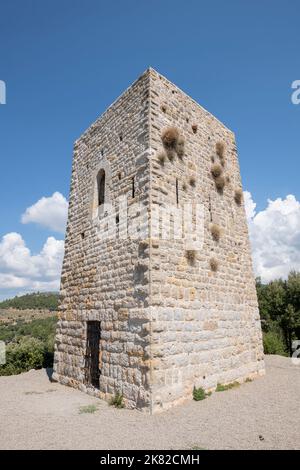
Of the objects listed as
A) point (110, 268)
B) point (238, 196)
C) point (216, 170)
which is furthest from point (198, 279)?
point (238, 196)

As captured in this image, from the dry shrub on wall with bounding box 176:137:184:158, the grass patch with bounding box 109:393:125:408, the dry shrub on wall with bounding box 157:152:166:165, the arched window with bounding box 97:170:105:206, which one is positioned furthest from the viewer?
the arched window with bounding box 97:170:105:206

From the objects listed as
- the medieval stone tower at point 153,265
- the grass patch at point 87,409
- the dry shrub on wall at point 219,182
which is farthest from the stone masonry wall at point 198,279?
the grass patch at point 87,409

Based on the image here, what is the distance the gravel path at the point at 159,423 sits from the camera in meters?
4.45

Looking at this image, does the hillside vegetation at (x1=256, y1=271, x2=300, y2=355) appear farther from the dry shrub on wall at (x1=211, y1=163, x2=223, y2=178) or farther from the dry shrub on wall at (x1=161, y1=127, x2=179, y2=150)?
the dry shrub on wall at (x1=161, y1=127, x2=179, y2=150)

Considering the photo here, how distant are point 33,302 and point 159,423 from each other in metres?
54.8

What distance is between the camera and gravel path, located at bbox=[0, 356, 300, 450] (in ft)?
14.6

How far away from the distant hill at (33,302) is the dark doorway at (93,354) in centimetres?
4623

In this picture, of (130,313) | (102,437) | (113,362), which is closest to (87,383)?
(113,362)

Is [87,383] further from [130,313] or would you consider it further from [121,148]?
[121,148]

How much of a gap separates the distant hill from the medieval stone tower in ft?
151

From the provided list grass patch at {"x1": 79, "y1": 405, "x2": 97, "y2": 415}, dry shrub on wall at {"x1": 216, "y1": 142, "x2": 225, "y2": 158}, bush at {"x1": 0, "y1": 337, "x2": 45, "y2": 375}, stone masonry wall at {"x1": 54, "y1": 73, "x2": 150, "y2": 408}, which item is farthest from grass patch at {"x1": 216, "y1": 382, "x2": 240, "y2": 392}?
bush at {"x1": 0, "y1": 337, "x2": 45, "y2": 375}

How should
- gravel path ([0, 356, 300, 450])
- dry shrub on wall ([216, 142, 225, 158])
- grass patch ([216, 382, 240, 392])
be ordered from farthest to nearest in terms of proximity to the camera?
1. dry shrub on wall ([216, 142, 225, 158])
2. grass patch ([216, 382, 240, 392])
3. gravel path ([0, 356, 300, 450])

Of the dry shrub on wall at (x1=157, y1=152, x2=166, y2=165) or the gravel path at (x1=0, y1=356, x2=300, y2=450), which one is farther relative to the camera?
the dry shrub on wall at (x1=157, y1=152, x2=166, y2=165)

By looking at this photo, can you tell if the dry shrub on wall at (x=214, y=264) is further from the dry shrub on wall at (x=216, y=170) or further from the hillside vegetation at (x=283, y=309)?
the hillside vegetation at (x=283, y=309)
